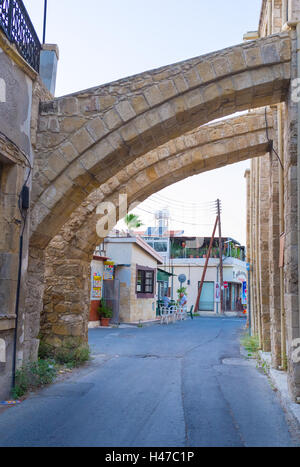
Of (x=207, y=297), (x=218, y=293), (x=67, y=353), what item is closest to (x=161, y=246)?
(x=207, y=297)

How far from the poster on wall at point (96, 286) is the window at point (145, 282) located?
3078mm

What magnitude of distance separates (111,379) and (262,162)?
6.51m

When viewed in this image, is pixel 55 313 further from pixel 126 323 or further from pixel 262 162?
pixel 126 323

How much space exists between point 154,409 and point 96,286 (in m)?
13.3

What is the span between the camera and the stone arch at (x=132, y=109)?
623 cm

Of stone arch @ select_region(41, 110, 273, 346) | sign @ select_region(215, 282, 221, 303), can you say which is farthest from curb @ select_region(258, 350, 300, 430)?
sign @ select_region(215, 282, 221, 303)

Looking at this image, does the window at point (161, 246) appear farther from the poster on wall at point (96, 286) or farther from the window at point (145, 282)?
the poster on wall at point (96, 286)

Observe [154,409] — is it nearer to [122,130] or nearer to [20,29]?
[122,130]

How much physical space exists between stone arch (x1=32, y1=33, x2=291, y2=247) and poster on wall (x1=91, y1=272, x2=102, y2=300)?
1159cm

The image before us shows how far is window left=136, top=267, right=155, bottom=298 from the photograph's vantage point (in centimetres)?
2167

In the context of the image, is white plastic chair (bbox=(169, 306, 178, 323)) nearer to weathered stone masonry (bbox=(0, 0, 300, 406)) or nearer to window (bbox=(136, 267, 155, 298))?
window (bbox=(136, 267, 155, 298))

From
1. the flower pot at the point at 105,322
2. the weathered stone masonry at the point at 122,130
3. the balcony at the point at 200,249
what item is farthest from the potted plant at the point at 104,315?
the balcony at the point at 200,249

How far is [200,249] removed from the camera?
3947 centimetres
